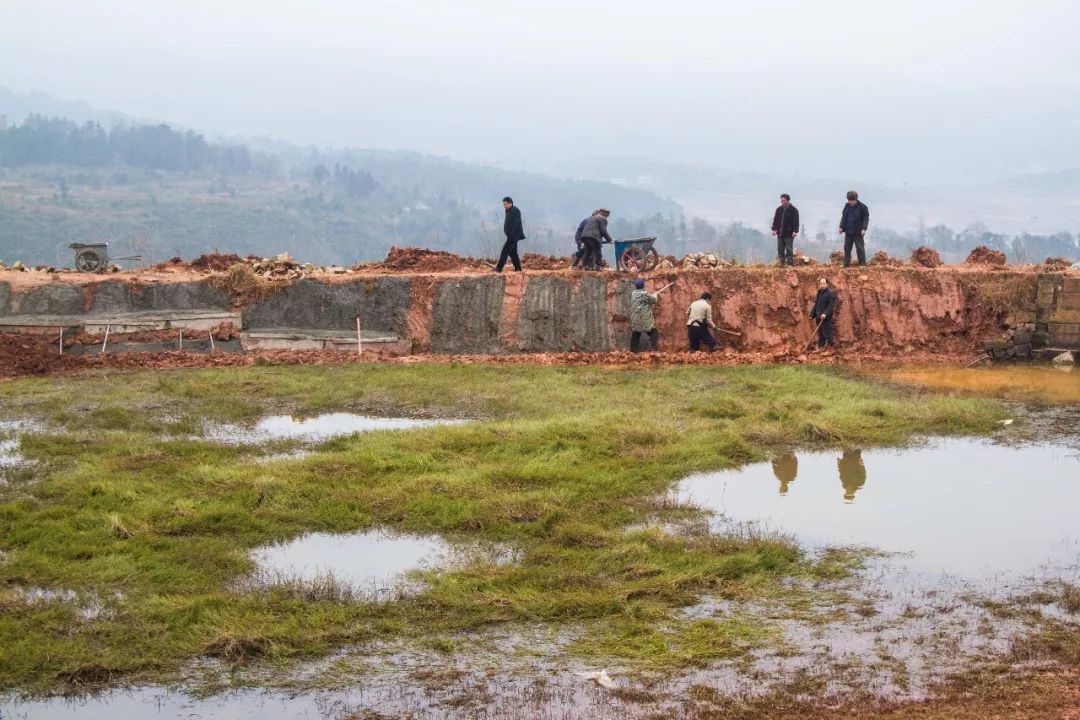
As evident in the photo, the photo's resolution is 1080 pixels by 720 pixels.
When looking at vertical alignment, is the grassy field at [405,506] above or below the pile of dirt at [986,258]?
below

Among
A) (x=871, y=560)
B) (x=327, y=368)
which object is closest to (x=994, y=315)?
(x=327, y=368)

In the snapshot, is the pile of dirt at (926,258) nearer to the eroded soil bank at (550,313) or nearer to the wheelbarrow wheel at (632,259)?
the eroded soil bank at (550,313)

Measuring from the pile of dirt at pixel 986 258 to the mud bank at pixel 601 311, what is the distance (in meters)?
1.52

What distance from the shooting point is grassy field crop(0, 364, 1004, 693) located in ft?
28.7

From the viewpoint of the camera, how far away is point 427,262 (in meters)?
26.7

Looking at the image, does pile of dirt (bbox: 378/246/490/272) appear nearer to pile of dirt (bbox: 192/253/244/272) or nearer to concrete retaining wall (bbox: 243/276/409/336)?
concrete retaining wall (bbox: 243/276/409/336)

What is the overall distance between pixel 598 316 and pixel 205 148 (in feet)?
521

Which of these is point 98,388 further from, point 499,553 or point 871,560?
point 871,560

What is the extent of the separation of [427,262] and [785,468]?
559 inches

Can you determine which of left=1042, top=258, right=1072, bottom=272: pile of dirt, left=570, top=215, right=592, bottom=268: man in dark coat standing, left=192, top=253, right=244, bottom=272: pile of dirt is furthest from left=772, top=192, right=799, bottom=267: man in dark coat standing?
left=192, top=253, right=244, bottom=272: pile of dirt

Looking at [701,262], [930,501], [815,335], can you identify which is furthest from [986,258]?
[930,501]

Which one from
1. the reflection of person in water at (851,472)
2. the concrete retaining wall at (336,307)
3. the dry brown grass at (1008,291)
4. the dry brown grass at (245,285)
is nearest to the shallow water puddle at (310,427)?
the reflection of person in water at (851,472)

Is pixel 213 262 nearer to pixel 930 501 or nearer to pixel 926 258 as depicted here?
pixel 926 258

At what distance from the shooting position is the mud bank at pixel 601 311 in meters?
23.0
